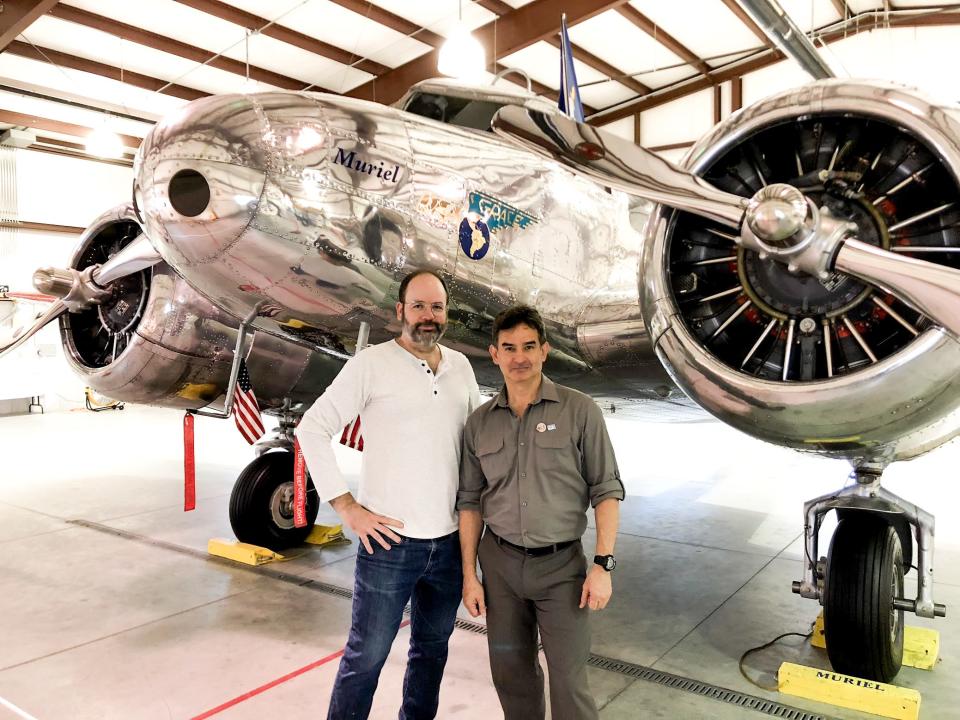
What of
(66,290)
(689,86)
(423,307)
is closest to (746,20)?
(689,86)

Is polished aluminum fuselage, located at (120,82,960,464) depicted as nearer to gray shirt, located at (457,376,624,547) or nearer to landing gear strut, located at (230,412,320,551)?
gray shirt, located at (457,376,624,547)

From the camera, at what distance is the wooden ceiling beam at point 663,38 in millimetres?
13375

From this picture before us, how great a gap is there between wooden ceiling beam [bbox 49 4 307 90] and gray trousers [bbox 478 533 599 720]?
1260 centimetres

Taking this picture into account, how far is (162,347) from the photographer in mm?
5754

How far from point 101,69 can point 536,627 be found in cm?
1491

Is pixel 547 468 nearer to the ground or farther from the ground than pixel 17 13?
nearer to the ground

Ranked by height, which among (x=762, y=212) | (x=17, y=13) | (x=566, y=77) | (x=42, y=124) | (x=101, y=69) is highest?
(x=101, y=69)

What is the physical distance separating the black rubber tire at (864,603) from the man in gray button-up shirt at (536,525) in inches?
72.0

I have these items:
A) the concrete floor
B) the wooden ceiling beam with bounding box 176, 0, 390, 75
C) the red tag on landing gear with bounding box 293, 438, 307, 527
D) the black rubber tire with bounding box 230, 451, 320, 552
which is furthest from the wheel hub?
the wooden ceiling beam with bounding box 176, 0, 390, 75

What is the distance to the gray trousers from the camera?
242 cm

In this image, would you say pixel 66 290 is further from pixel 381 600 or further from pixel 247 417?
pixel 381 600

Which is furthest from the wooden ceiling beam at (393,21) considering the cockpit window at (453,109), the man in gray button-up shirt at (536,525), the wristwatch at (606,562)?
the wristwatch at (606,562)

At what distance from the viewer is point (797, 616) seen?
4.53 m

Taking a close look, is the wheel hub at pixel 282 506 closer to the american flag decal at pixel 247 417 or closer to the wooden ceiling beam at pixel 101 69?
the american flag decal at pixel 247 417
